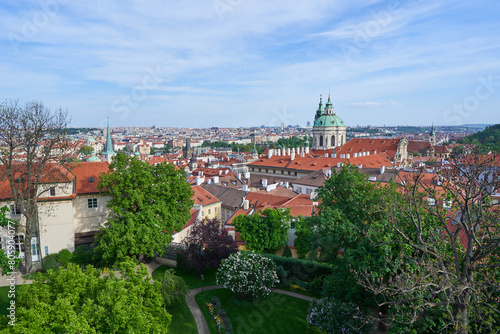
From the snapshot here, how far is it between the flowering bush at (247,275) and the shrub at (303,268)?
135 inches

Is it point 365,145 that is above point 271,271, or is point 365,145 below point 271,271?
above

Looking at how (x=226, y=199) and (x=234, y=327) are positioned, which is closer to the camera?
(x=234, y=327)

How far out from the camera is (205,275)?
2777 cm

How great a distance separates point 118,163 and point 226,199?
21080mm

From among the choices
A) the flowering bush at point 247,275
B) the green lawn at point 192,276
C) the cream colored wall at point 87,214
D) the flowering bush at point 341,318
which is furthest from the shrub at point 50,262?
the flowering bush at point 341,318

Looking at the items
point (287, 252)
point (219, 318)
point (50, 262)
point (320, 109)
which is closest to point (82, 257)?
point (50, 262)

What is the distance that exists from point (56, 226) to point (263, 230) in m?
17.3

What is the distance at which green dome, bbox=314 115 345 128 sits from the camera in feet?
341

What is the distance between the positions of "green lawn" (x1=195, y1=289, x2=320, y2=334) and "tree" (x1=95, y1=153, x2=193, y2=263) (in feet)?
19.2

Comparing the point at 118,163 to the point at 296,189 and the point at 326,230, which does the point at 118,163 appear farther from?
the point at 296,189

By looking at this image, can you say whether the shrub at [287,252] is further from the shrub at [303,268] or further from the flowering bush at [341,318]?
the flowering bush at [341,318]

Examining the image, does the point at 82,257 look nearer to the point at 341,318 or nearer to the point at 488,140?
the point at 341,318

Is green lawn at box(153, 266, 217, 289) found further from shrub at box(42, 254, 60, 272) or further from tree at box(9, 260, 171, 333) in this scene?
tree at box(9, 260, 171, 333)

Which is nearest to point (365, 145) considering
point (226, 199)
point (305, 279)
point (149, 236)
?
point (226, 199)
